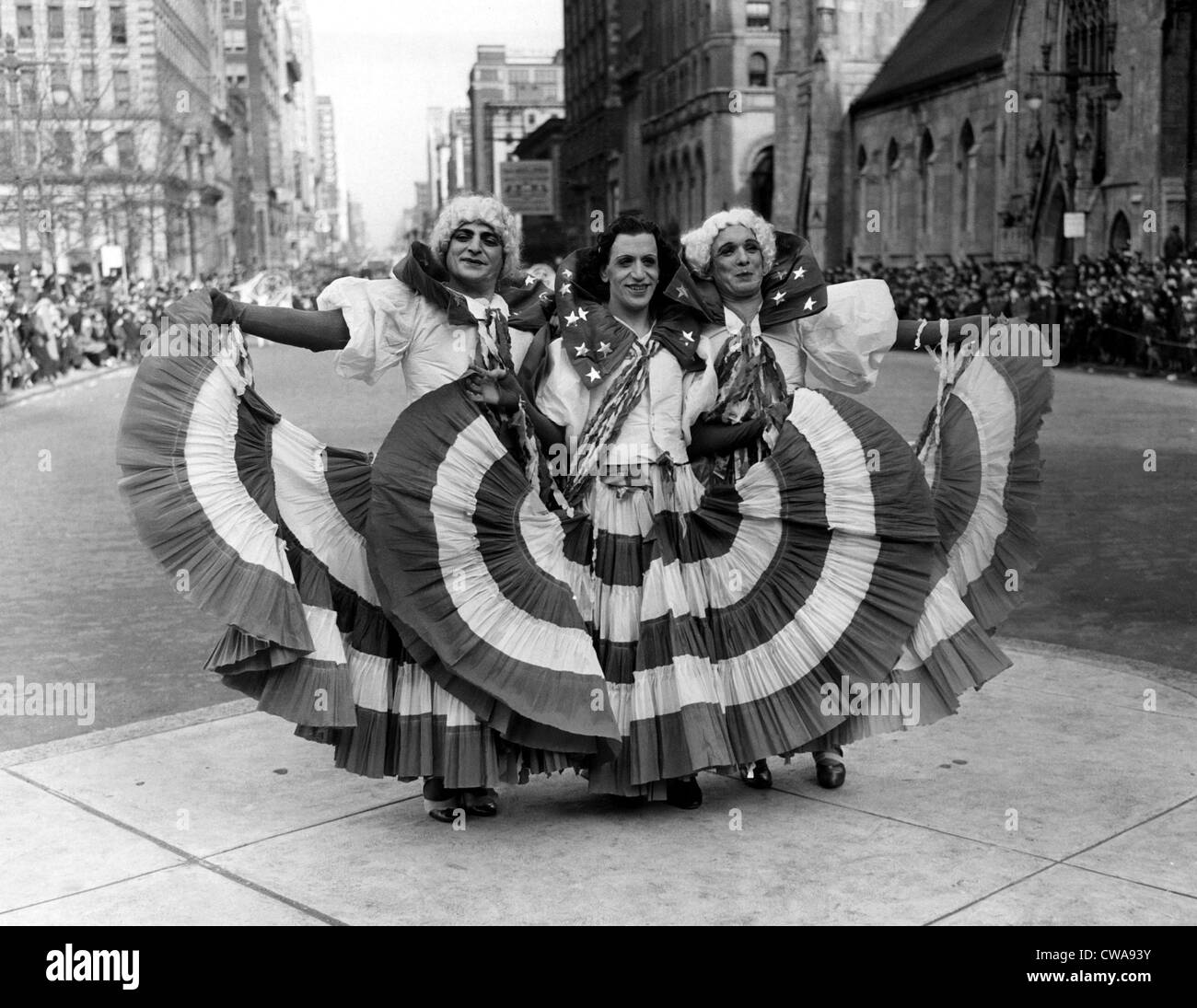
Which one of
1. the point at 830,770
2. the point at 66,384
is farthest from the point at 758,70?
the point at 830,770

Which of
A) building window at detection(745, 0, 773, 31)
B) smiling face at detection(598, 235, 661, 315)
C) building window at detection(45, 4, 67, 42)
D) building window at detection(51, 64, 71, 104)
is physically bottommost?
smiling face at detection(598, 235, 661, 315)

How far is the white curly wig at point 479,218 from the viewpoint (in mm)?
5488

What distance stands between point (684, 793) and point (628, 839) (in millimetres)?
375

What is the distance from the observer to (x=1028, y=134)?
44.0 metres

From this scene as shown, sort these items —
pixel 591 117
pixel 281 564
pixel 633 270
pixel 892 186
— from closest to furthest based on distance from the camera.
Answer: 1. pixel 281 564
2. pixel 633 270
3. pixel 892 186
4. pixel 591 117

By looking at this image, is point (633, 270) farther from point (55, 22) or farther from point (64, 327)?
point (55, 22)

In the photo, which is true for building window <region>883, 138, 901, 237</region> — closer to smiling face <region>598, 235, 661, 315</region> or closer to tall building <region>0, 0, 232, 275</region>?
tall building <region>0, 0, 232, 275</region>

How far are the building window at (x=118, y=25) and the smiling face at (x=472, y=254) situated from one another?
8908 cm

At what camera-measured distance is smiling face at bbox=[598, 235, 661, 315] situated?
17.9 ft

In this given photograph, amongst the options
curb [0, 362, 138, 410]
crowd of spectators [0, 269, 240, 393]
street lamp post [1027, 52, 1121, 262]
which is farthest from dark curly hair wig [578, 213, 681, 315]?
street lamp post [1027, 52, 1121, 262]

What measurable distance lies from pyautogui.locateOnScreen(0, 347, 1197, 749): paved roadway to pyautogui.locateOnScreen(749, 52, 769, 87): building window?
62.2 metres

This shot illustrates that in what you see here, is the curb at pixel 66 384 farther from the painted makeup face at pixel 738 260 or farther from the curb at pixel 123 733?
the painted makeup face at pixel 738 260
